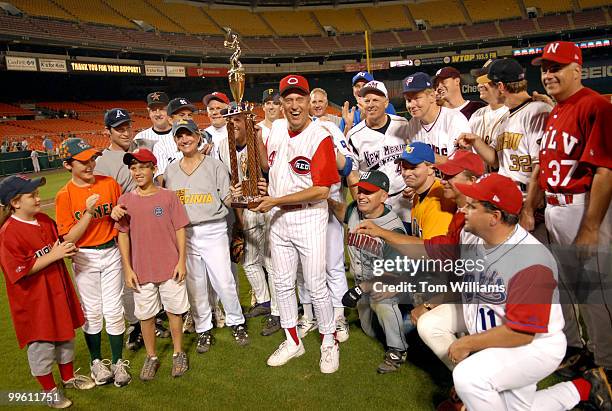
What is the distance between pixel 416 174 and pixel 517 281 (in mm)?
1332

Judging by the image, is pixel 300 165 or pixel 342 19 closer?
pixel 300 165

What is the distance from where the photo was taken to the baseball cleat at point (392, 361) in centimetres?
331

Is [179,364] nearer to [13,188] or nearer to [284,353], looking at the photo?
[284,353]

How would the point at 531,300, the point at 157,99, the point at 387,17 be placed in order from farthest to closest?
the point at 387,17
the point at 157,99
the point at 531,300

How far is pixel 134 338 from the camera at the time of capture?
4.16 meters

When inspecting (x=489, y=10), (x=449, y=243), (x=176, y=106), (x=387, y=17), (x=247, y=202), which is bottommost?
(x=449, y=243)

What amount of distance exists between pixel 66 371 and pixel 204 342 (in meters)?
1.08

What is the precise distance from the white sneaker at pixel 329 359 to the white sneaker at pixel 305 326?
2.07 feet

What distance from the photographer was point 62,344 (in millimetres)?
3295

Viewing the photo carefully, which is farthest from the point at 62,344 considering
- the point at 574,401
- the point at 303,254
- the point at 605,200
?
the point at 605,200

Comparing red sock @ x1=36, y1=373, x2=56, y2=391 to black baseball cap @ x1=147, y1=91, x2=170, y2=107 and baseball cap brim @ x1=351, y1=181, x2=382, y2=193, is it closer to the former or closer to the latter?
baseball cap brim @ x1=351, y1=181, x2=382, y2=193

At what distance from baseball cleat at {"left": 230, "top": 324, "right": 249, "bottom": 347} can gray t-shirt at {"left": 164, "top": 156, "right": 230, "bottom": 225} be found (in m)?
1.03

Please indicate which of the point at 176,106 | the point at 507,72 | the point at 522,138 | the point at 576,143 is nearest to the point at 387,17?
the point at 176,106

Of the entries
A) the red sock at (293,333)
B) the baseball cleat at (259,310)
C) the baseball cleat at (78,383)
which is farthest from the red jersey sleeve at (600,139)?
the baseball cleat at (78,383)
